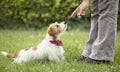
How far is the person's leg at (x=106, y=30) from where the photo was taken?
5.05m

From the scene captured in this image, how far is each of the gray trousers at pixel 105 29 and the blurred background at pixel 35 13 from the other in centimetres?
527

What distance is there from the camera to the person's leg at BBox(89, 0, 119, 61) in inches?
199

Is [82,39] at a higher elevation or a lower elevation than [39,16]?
lower

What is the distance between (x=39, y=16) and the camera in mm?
10773

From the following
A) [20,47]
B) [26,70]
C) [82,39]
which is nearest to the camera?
[26,70]

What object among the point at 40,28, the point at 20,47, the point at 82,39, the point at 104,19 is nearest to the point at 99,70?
the point at 104,19

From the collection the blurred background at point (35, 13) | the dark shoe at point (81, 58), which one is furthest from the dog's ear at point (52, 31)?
the blurred background at point (35, 13)

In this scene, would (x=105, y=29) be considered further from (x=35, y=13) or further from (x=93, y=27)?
(x=35, y=13)

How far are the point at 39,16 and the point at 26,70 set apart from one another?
6.01 m

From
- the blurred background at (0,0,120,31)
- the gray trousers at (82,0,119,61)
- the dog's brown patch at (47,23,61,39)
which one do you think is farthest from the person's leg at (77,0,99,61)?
the blurred background at (0,0,120,31)

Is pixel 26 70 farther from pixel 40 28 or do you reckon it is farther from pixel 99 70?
pixel 40 28

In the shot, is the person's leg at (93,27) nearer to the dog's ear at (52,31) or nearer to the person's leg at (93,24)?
the person's leg at (93,24)

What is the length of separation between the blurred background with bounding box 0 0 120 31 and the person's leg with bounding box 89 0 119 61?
5.38m

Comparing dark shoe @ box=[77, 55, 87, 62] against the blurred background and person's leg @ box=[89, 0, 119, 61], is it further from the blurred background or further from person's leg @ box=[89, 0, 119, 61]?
the blurred background
